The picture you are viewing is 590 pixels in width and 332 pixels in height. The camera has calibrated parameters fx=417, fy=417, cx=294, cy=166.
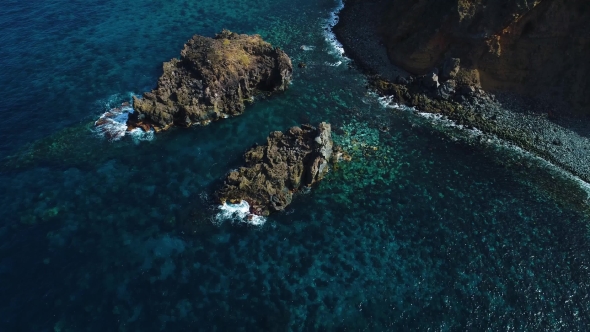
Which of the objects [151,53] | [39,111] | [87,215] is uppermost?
[151,53]

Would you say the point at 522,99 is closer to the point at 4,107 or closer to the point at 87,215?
the point at 87,215

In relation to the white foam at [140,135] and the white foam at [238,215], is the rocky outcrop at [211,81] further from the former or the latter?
the white foam at [238,215]

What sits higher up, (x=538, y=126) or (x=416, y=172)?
(x=538, y=126)

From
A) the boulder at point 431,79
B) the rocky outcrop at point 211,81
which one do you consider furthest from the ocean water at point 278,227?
the boulder at point 431,79

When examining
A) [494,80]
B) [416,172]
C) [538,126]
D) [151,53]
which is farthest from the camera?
[151,53]

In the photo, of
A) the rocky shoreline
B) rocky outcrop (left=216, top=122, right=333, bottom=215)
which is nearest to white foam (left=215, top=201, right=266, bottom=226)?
rocky outcrop (left=216, top=122, right=333, bottom=215)

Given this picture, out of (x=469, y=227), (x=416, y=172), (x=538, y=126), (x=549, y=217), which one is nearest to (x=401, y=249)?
(x=469, y=227)

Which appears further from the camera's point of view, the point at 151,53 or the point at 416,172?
the point at 151,53

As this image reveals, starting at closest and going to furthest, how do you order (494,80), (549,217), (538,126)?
(549,217) → (538,126) → (494,80)

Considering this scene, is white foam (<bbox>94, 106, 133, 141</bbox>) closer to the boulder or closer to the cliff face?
the boulder
